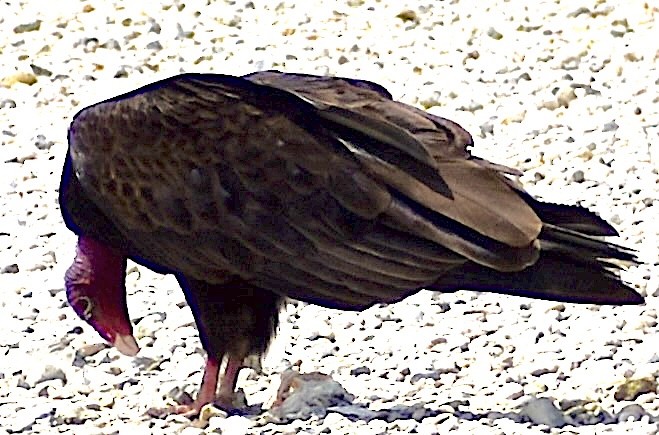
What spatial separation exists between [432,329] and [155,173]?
131 cm

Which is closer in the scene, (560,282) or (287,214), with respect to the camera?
(560,282)

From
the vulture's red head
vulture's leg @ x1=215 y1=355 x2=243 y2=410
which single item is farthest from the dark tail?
the vulture's red head

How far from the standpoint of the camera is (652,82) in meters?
9.38

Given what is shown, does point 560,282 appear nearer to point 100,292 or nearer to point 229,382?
point 229,382

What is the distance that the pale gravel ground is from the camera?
5.82 m

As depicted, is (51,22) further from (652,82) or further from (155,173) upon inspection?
(155,173)

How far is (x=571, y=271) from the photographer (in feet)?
17.2

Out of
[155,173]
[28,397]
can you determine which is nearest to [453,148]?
[155,173]

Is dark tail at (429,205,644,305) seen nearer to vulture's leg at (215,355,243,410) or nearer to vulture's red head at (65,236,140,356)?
vulture's leg at (215,355,243,410)

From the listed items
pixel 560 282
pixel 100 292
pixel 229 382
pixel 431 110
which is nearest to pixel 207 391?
pixel 229 382

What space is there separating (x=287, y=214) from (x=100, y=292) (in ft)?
2.61

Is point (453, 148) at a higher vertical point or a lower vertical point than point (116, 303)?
higher

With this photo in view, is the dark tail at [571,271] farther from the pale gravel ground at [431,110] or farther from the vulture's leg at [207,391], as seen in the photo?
the vulture's leg at [207,391]

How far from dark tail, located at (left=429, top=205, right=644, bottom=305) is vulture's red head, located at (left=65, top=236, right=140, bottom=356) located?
51.3 inches
